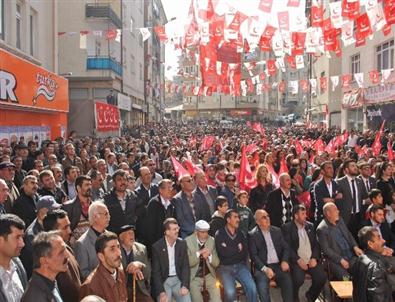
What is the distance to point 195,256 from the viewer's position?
693 cm

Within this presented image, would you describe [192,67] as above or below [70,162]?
above

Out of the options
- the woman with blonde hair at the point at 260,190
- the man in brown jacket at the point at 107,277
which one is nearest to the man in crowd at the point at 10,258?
the man in brown jacket at the point at 107,277

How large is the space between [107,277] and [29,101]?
13.5 m

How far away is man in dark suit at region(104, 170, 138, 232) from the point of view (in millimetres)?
7738

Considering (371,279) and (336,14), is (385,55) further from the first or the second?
(371,279)

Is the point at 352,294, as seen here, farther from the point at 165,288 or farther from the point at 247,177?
the point at 247,177

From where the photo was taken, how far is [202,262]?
23.4 ft

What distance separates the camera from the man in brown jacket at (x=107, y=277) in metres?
4.67

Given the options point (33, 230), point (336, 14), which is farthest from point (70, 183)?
point (336, 14)

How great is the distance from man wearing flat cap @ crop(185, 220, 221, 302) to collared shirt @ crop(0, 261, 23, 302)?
296 centimetres

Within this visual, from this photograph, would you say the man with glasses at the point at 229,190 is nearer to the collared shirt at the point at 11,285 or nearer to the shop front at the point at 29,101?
the collared shirt at the point at 11,285

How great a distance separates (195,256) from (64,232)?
2199 mm

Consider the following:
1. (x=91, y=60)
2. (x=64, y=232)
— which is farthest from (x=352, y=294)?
(x=91, y=60)

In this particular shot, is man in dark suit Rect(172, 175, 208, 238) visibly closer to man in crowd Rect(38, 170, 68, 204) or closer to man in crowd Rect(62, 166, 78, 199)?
man in crowd Rect(38, 170, 68, 204)
